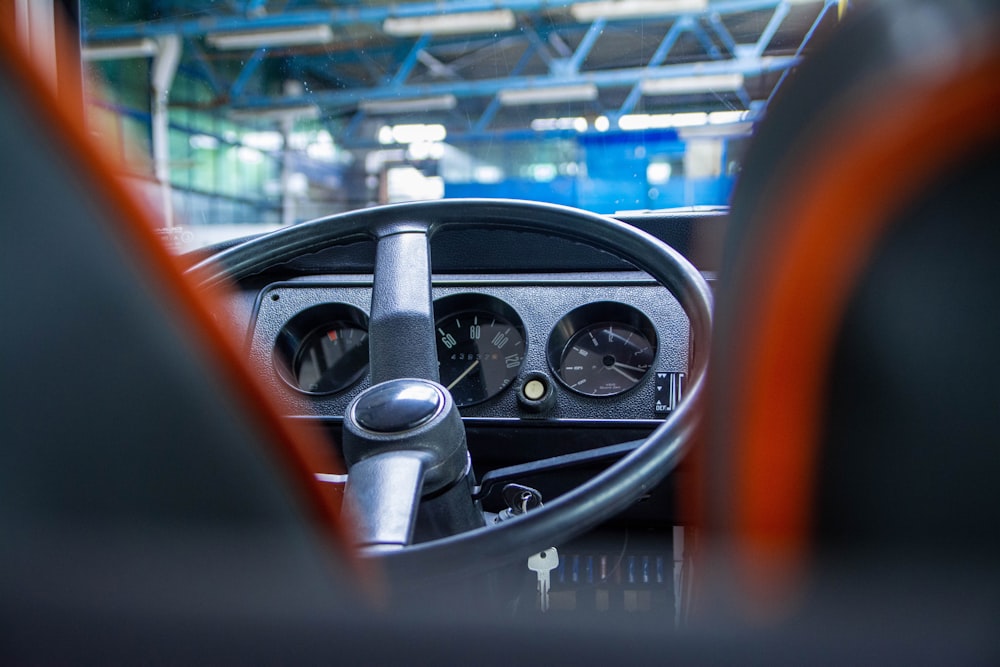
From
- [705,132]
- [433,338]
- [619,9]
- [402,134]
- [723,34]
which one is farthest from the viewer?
[402,134]

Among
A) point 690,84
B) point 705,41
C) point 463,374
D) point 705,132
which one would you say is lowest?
point 463,374

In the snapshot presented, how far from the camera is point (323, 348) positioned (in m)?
1.80

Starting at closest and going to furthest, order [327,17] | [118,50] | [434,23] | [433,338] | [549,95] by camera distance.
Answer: [433,338]
[118,50]
[549,95]
[327,17]
[434,23]

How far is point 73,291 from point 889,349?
1.43ft

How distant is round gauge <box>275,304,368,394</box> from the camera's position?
1739mm

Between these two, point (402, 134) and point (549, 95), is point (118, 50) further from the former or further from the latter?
point (402, 134)

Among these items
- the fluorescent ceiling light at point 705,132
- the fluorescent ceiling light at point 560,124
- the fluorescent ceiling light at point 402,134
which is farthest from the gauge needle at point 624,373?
the fluorescent ceiling light at point 402,134

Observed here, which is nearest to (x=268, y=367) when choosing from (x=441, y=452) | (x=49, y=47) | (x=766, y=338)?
(x=49, y=47)

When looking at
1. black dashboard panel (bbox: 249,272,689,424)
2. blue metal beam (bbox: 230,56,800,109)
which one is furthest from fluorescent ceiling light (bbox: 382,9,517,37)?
black dashboard panel (bbox: 249,272,689,424)

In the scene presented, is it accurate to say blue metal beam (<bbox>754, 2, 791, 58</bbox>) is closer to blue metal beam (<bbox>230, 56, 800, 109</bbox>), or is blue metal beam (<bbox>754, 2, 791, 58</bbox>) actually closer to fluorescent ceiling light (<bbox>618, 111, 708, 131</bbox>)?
blue metal beam (<bbox>230, 56, 800, 109</bbox>)

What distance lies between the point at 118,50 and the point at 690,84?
1629 mm

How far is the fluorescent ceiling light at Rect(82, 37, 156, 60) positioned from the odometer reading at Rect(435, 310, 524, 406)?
0.89 metres

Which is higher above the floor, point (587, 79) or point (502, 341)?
point (587, 79)

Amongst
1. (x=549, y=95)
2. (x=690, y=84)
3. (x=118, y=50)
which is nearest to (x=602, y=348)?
(x=690, y=84)
